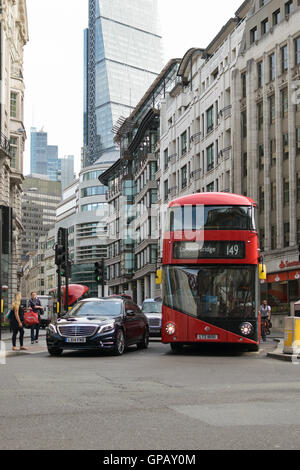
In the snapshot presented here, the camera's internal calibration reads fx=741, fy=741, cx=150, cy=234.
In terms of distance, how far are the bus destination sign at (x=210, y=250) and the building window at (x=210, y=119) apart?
42131mm

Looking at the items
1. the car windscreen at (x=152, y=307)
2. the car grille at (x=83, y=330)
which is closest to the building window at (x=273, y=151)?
the car windscreen at (x=152, y=307)

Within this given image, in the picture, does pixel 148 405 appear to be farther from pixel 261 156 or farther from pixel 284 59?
pixel 261 156

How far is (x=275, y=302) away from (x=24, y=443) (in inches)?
1680

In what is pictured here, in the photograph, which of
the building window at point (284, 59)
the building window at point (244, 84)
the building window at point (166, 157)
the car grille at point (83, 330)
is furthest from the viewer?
the building window at point (166, 157)

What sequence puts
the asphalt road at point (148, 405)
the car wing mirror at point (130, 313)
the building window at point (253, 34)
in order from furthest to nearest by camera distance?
the building window at point (253, 34)
the car wing mirror at point (130, 313)
the asphalt road at point (148, 405)

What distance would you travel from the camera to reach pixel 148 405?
30.6ft

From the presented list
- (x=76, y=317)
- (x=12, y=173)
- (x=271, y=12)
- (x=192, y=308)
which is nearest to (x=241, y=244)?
(x=192, y=308)

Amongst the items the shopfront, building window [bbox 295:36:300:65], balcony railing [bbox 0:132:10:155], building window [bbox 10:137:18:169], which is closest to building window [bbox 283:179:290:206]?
the shopfront

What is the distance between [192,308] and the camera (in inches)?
749

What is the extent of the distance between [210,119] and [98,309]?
43.2 meters

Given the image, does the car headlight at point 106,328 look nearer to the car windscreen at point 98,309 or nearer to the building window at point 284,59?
the car windscreen at point 98,309

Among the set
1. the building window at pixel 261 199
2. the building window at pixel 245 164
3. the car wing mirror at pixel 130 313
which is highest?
the building window at pixel 245 164

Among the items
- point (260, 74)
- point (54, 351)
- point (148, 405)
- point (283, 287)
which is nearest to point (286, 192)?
point (283, 287)

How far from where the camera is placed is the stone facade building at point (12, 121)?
5546cm
